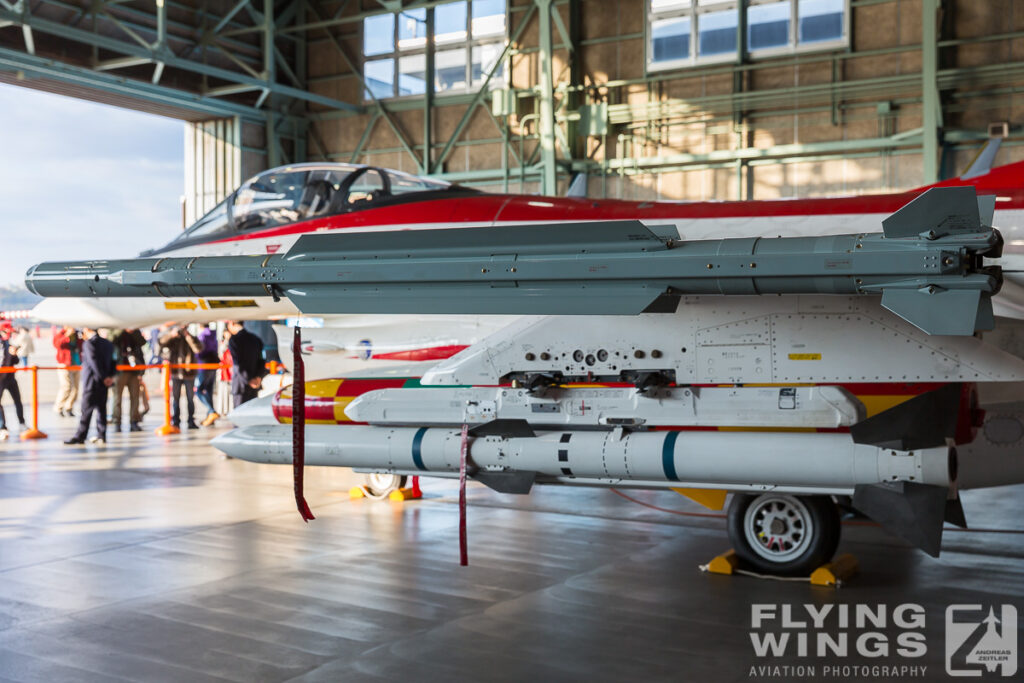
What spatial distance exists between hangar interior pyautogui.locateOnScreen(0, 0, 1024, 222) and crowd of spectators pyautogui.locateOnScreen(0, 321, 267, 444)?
220 inches

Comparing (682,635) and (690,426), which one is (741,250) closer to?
(690,426)

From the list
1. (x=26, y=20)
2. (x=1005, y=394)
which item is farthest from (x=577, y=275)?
(x=26, y=20)

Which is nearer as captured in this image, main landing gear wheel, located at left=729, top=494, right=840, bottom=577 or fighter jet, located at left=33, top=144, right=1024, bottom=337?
main landing gear wheel, located at left=729, top=494, right=840, bottom=577

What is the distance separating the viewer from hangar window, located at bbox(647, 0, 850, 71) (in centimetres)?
1858

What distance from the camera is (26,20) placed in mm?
16453

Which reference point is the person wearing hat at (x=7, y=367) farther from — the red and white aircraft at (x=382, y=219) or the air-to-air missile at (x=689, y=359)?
the air-to-air missile at (x=689, y=359)

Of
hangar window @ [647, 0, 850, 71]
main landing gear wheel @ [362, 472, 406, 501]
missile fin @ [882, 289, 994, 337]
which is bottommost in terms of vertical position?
main landing gear wheel @ [362, 472, 406, 501]

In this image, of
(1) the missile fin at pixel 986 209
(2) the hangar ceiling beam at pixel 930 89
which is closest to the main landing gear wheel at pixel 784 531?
(1) the missile fin at pixel 986 209

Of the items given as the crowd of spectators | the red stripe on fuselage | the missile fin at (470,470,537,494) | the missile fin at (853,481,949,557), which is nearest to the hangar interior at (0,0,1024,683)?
the missile fin at (853,481,949,557)

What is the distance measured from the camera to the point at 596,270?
5.59m

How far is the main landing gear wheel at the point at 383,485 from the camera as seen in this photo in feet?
33.3

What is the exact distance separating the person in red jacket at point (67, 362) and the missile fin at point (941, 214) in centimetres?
1442

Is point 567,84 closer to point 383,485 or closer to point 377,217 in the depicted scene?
point 383,485

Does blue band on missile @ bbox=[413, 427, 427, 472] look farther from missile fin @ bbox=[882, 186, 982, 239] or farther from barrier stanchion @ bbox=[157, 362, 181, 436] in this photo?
barrier stanchion @ bbox=[157, 362, 181, 436]
